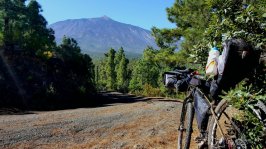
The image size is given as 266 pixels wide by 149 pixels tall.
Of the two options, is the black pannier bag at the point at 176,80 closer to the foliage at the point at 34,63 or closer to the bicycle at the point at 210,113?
the bicycle at the point at 210,113

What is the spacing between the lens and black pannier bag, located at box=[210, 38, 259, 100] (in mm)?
3379

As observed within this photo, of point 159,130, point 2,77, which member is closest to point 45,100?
point 2,77

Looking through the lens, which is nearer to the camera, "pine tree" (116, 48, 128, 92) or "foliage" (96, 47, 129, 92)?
"pine tree" (116, 48, 128, 92)

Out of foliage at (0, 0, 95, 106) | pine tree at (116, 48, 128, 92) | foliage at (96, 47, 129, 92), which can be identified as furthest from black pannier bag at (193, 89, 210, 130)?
pine tree at (116, 48, 128, 92)

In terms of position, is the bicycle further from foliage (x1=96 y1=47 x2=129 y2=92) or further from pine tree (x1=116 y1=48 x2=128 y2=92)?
pine tree (x1=116 y1=48 x2=128 y2=92)

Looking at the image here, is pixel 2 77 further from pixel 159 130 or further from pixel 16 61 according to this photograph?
pixel 159 130

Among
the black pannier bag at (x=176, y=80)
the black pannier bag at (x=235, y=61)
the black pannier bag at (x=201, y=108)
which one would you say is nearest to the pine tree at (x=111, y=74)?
the black pannier bag at (x=176, y=80)

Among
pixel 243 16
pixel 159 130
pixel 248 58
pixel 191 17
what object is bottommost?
pixel 159 130

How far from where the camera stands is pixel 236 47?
11.1ft

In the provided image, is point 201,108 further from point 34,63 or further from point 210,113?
point 34,63

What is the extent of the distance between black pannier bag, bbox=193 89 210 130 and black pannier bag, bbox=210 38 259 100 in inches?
23.2

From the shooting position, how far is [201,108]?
165 inches

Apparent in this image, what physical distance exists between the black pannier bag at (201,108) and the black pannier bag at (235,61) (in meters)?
0.59

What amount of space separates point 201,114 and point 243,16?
1.28 metres
